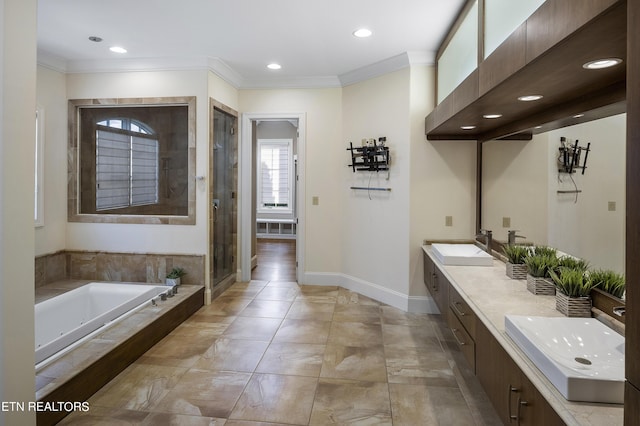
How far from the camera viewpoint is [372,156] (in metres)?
4.37

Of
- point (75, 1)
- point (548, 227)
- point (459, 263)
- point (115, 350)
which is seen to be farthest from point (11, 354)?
point (548, 227)

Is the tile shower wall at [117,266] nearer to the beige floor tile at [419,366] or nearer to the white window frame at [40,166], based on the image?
the white window frame at [40,166]

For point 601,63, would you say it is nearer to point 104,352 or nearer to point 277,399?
point 277,399

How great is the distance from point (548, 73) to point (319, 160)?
350 centimetres

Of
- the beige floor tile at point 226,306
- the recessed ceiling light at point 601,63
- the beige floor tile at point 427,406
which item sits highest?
the recessed ceiling light at point 601,63

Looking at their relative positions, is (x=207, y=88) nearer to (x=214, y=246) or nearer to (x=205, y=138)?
(x=205, y=138)

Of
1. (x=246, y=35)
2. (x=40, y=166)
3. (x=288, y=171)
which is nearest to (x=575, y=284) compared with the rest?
(x=246, y=35)

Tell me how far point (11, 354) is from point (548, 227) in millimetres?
2929

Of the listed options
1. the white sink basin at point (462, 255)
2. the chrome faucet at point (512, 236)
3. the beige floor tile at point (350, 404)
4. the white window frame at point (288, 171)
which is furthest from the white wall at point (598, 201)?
the white window frame at point (288, 171)

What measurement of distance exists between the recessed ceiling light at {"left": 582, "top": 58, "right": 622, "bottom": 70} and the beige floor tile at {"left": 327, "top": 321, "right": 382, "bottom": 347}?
97.0 inches

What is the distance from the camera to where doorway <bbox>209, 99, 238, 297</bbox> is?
4453mm

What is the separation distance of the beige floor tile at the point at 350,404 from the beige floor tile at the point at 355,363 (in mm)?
86

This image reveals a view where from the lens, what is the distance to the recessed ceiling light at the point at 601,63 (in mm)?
1444

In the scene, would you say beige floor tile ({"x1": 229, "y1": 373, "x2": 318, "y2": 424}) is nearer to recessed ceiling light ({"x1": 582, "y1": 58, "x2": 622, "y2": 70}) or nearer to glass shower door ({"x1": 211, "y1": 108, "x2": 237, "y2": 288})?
glass shower door ({"x1": 211, "y1": 108, "x2": 237, "y2": 288})
